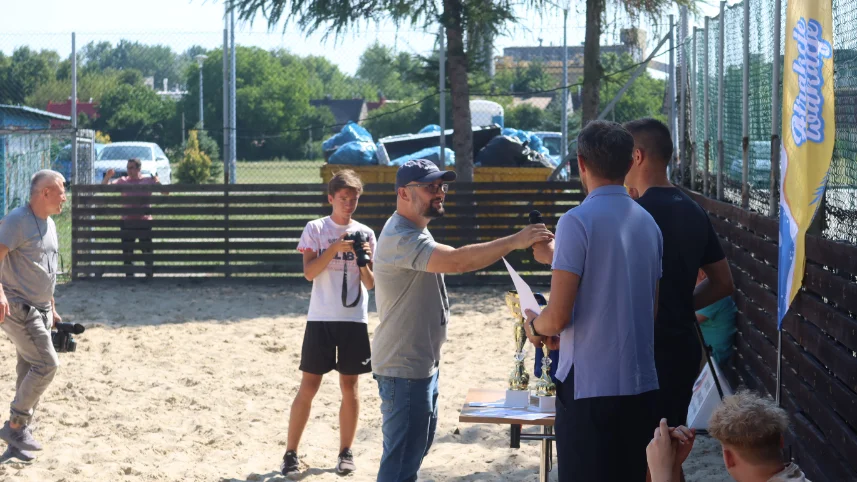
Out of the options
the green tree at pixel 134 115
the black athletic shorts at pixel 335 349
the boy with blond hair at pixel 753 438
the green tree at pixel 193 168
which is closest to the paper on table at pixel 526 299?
the boy with blond hair at pixel 753 438

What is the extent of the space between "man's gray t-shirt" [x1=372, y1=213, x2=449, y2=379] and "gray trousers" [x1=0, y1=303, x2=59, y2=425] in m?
2.80

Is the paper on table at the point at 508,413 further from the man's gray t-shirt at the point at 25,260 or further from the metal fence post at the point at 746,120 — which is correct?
the man's gray t-shirt at the point at 25,260

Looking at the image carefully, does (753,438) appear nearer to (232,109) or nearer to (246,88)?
(232,109)

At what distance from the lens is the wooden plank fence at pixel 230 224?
42.6ft

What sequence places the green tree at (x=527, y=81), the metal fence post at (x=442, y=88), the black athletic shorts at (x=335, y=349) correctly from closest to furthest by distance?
1. the black athletic shorts at (x=335, y=349)
2. the metal fence post at (x=442, y=88)
3. the green tree at (x=527, y=81)

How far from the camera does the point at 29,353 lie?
5879mm

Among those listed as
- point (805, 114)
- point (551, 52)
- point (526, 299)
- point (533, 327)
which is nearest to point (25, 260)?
point (526, 299)

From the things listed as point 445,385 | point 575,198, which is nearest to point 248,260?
point 575,198

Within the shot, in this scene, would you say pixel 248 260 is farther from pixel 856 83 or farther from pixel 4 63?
pixel 856 83

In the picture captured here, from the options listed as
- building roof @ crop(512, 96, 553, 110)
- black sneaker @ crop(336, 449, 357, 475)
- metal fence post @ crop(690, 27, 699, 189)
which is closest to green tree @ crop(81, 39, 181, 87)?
metal fence post @ crop(690, 27, 699, 189)

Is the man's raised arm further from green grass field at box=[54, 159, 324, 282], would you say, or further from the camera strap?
green grass field at box=[54, 159, 324, 282]

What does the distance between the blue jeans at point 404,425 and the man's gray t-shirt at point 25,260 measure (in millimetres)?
2897

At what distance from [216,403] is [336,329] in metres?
1.96

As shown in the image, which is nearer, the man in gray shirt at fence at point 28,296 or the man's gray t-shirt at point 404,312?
the man's gray t-shirt at point 404,312
